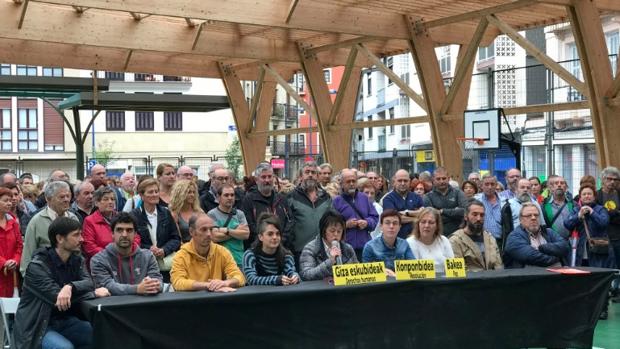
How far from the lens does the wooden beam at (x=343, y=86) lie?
741 inches

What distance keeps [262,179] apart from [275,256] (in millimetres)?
2055

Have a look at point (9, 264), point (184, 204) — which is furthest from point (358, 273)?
point (9, 264)

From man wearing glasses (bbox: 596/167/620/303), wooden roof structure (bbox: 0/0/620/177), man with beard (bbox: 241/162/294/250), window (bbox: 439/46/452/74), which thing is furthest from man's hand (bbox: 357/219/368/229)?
window (bbox: 439/46/452/74)

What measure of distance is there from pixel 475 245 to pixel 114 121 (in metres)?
50.8

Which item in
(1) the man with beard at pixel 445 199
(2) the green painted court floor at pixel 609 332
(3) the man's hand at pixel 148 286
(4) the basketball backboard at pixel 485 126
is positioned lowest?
(2) the green painted court floor at pixel 609 332

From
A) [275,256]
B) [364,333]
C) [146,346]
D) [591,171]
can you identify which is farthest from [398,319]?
[591,171]

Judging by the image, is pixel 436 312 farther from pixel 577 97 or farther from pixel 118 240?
pixel 577 97

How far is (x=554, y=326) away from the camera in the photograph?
6.92m

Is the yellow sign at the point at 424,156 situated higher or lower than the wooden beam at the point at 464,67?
lower

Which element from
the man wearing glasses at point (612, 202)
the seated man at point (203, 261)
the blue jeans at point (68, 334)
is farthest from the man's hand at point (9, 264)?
the man wearing glasses at point (612, 202)

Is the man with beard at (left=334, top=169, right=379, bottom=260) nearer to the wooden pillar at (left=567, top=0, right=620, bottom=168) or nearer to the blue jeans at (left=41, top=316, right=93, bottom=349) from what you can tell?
the blue jeans at (left=41, top=316, right=93, bottom=349)

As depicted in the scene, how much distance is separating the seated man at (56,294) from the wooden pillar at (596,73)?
395 inches

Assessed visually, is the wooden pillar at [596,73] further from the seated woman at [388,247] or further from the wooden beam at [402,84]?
the seated woman at [388,247]

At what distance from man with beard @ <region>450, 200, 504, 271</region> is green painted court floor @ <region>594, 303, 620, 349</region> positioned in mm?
1561
